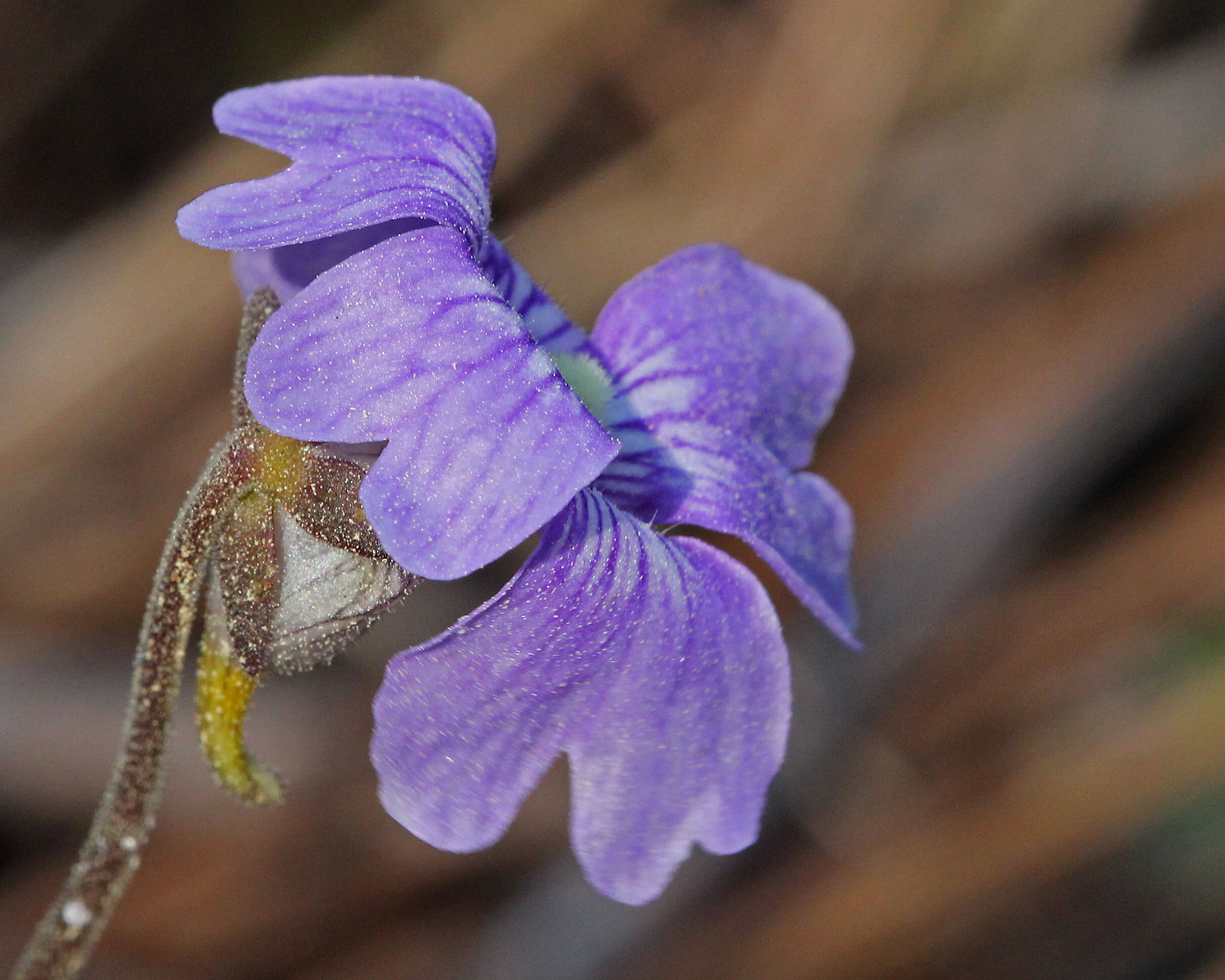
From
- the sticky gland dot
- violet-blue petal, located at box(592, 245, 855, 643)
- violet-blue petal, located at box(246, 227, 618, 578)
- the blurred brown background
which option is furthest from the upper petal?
the blurred brown background

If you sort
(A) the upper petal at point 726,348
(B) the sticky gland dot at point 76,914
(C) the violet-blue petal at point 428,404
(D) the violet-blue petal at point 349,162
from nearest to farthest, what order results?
(C) the violet-blue petal at point 428,404
(D) the violet-blue petal at point 349,162
(B) the sticky gland dot at point 76,914
(A) the upper petal at point 726,348

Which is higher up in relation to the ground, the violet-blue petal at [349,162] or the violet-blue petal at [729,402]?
the violet-blue petal at [349,162]

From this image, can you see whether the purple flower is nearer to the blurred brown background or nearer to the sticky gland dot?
the sticky gland dot

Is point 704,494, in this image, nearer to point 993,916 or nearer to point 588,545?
point 588,545

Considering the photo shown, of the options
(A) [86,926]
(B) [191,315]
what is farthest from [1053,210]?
(A) [86,926]

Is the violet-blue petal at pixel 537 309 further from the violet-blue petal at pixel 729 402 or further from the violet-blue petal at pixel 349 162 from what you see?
the violet-blue petal at pixel 349 162

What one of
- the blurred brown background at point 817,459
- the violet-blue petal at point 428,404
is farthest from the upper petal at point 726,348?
the blurred brown background at point 817,459

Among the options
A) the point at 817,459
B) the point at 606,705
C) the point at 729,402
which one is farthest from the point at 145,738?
the point at 817,459
